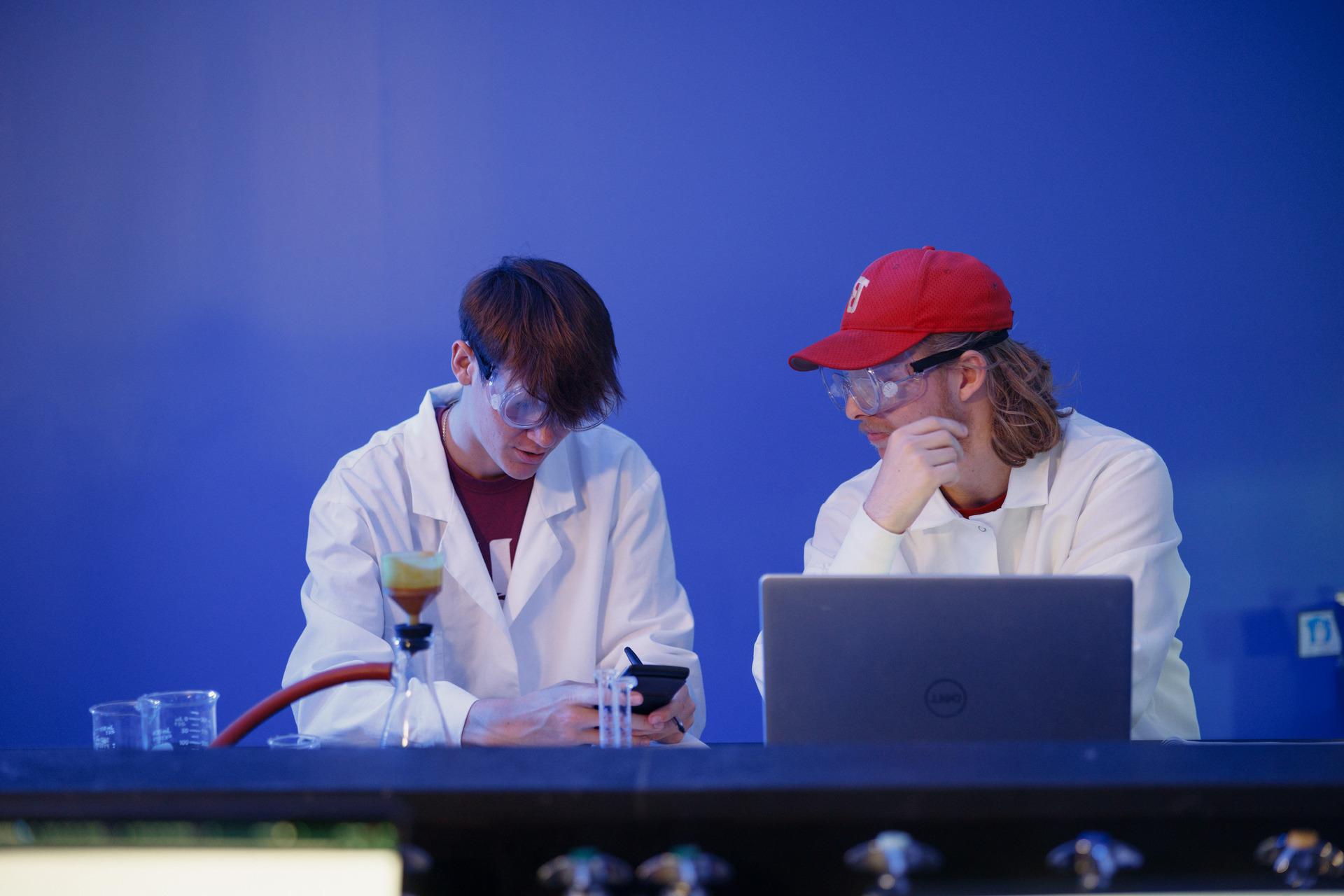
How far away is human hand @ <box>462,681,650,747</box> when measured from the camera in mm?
1740

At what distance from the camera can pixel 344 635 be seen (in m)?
2.06

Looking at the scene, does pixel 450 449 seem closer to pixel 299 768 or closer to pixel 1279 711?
pixel 299 768

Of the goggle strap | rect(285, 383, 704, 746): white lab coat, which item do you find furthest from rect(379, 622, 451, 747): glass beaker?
the goggle strap

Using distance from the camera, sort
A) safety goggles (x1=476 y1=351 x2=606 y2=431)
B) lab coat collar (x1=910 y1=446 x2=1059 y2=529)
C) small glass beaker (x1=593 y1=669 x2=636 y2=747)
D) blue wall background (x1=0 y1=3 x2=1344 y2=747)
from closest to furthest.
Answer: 1. small glass beaker (x1=593 y1=669 x2=636 y2=747)
2. safety goggles (x1=476 y1=351 x2=606 y2=431)
3. lab coat collar (x1=910 y1=446 x2=1059 y2=529)
4. blue wall background (x1=0 y1=3 x2=1344 y2=747)

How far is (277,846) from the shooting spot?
75 centimetres

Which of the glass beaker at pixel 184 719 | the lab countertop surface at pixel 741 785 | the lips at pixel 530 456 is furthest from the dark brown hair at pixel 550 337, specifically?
the lab countertop surface at pixel 741 785

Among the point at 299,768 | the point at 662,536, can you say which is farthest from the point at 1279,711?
the point at 299,768

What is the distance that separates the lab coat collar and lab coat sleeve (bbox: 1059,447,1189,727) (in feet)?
0.28

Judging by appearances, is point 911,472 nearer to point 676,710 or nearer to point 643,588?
point 676,710

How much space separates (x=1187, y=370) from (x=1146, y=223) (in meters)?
0.43

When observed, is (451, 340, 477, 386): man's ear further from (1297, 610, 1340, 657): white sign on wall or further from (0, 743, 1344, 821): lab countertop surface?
(1297, 610, 1340, 657): white sign on wall

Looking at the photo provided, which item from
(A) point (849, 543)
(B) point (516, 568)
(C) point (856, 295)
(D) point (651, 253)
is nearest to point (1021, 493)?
(A) point (849, 543)

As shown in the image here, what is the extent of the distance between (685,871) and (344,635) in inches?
57.1

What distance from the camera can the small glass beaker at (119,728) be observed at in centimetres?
139
